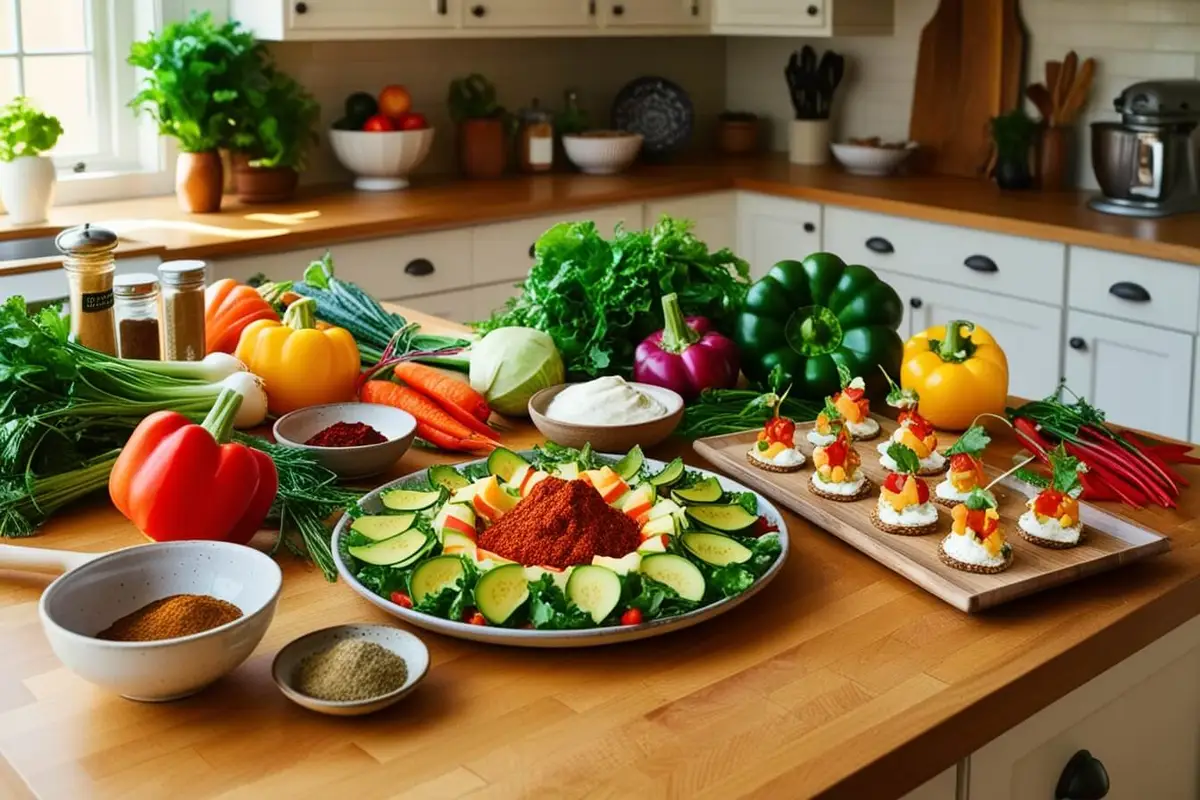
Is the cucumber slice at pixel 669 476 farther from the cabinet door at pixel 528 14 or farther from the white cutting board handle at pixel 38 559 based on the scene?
the cabinet door at pixel 528 14

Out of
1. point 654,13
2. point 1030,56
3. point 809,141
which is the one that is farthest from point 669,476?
point 809,141

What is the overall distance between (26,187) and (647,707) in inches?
120

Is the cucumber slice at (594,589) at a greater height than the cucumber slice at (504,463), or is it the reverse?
the cucumber slice at (504,463)

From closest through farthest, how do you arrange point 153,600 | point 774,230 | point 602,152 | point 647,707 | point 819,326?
point 647,707, point 153,600, point 819,326, point 774,230, point 602,152

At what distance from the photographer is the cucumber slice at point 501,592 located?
129 cm

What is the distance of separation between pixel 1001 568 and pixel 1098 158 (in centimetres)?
288

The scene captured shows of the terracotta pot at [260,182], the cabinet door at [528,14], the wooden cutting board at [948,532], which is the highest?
the cabinet door at [528,14]

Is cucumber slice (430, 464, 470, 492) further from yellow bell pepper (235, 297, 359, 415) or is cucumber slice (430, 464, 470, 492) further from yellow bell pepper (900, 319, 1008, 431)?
yellow bell pepper (900, 319, 1008, 431)

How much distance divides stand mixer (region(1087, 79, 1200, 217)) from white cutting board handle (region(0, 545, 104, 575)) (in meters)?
3.24

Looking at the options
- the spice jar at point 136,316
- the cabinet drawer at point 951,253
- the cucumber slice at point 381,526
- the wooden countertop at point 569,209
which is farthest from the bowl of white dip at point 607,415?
the cabinet drawer at point 951,253

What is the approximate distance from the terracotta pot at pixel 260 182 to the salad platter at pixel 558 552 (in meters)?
2.72

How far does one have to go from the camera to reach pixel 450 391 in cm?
191

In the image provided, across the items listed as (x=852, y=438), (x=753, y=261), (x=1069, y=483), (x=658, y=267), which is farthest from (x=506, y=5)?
(x=1069, y=483)

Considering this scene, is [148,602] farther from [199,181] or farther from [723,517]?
[199,181]
